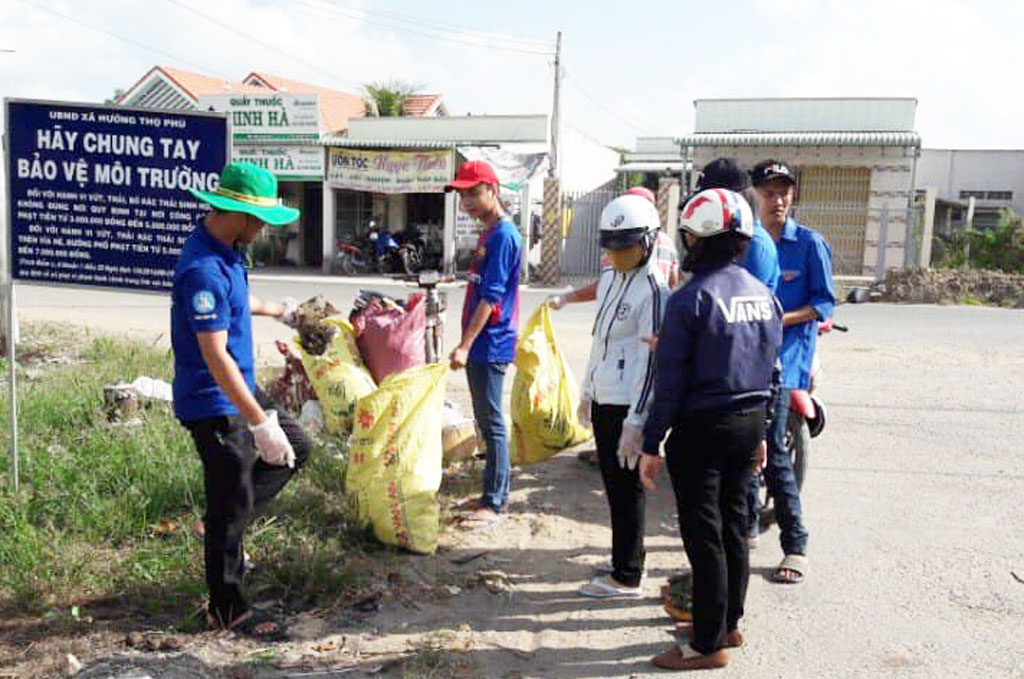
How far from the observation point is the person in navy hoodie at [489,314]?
4363 mm

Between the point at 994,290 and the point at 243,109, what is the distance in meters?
17.2

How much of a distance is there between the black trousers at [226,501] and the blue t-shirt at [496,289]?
1.40 meters

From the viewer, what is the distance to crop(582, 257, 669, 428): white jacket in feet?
11.8

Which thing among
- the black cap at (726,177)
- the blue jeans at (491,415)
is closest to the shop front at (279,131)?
the blue jeans at (491,415)

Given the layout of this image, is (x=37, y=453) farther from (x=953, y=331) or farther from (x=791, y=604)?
(x=953, y=331)

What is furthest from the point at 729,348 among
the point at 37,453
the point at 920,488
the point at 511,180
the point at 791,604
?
the point at 511,180

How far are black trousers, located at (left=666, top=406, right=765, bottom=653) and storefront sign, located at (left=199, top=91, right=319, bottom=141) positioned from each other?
20007mm

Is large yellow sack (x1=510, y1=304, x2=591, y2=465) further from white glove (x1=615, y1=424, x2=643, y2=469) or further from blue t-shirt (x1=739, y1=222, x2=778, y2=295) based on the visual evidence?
white glove (x1=615, y1=424, x2=643, y2=469)

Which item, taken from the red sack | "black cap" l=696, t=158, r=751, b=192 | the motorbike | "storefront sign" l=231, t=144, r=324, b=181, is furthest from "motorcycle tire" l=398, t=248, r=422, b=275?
"black cap" l=696, t=158, r=751, b=192

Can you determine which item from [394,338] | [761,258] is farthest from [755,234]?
[394,338]

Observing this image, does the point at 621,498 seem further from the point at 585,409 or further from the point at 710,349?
the point at 710,349

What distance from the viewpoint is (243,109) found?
2200 cm

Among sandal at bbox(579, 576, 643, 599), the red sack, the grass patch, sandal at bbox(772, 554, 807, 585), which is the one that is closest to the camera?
the grass patch

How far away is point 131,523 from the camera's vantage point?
417 centimetres
